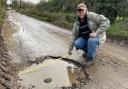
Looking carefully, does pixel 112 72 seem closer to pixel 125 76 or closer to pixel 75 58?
pixel 125 76

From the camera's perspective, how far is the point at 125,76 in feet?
22.4

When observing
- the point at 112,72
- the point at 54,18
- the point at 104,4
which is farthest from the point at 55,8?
the point at 112,72

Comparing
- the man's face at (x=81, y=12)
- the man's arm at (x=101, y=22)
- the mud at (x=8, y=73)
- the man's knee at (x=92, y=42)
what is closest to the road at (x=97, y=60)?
the mud at (x=8, y=73)

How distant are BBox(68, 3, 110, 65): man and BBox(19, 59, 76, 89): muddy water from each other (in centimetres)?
56

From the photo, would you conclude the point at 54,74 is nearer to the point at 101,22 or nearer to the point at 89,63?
the point at 89,63

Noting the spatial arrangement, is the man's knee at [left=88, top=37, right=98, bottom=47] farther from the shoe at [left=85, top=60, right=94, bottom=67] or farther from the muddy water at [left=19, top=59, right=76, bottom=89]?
the muddy water at [left=19, top=59, right=76, bottom=89]

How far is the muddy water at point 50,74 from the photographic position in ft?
20.8

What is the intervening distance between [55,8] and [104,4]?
46.4ft

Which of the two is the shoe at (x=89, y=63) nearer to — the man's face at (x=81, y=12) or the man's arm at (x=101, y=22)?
the man's arm at (x=101, y=22)

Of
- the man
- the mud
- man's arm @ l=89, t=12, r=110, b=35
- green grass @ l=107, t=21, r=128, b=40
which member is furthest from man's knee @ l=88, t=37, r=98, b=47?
green grass @ l=107, t=21, r=128, b=40

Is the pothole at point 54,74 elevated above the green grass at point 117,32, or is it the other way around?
the green grass at point 117,32

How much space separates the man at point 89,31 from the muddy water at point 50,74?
22.0 inches

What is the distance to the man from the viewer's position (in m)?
7.32

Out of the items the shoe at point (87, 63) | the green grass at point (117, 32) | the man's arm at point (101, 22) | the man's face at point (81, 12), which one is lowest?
the shoe at point (87, 63)
